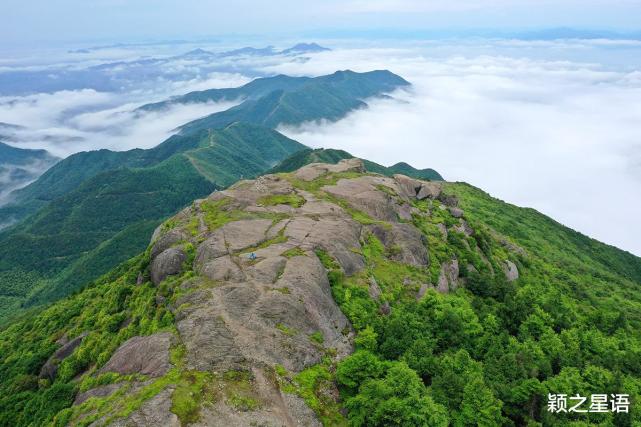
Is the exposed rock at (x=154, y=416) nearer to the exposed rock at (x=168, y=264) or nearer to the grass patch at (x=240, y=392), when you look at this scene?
the grass patch at (x=240, y=392)

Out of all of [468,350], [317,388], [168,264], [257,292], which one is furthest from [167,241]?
[468,350]

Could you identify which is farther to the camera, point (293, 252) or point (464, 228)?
point (464, 228)

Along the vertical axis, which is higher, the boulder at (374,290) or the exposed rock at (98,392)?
the boulder at (374,290)

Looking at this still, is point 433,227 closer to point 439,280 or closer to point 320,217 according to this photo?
point 439,280

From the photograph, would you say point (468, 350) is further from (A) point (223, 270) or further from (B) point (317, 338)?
(A) point (223, 270)

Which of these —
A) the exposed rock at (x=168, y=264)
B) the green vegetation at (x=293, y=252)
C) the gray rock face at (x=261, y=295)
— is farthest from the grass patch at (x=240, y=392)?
the exposed rock at (x=168, y=264)

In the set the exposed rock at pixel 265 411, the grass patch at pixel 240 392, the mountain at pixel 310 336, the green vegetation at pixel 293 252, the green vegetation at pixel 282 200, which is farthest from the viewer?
the green vegetation at pixel 282 200
